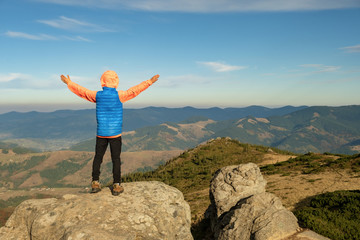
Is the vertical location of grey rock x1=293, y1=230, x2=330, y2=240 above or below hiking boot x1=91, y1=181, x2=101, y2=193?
below

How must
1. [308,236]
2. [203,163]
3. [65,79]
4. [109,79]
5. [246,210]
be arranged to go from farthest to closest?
[203,163] < [246,210] < [308,236] < [65,79] < [109,79]

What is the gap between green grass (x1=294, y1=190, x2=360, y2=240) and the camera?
9.66 m

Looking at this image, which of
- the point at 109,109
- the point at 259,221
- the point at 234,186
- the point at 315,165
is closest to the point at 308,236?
the point at 259,221

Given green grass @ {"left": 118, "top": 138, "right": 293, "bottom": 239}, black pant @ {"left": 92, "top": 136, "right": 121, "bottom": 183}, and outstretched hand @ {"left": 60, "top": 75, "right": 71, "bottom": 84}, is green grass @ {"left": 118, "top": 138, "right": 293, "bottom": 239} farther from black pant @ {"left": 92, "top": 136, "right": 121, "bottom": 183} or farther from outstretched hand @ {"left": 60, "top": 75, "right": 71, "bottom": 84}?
outstretched hand @ {"left": 60, "top": 75, "right": 71, "bottom": 84}

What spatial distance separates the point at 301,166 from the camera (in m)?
27.4

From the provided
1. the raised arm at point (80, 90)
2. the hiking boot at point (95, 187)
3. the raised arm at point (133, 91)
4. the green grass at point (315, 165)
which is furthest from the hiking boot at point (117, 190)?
the green grass at point (315, 165)

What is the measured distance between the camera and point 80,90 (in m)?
8.77

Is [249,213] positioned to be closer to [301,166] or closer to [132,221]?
[132,221]

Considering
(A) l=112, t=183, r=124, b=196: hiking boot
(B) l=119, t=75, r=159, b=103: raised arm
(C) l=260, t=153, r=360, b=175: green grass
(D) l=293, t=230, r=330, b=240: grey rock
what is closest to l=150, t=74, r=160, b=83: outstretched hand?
(B) l=119, t=75, r=159, b=103: raised arm

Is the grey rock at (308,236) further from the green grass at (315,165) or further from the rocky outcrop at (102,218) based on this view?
the green grass at (315,165)

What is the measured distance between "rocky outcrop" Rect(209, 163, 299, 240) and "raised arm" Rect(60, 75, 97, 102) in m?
8.62

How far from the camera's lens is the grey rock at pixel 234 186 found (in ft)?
42.7

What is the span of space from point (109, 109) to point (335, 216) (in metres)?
12.0

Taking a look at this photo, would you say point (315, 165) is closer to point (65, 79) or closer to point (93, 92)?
point (93, 92)
